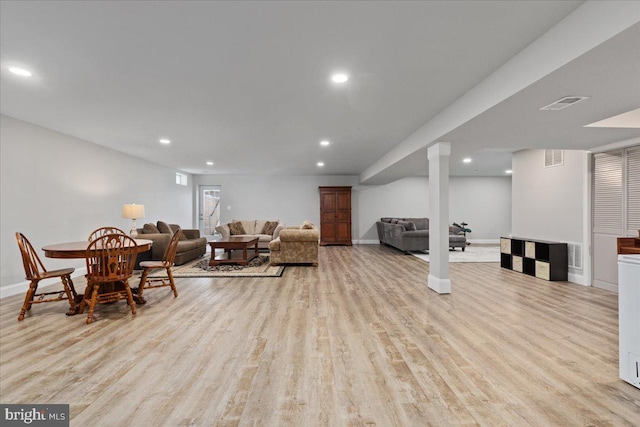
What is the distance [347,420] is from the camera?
167cm

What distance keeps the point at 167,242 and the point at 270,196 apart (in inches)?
191

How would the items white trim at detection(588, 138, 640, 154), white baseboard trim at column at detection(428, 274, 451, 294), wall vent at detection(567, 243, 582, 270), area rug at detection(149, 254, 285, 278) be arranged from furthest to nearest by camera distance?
area rug at detection(149, 254, 285, 278) → wall vent at detection(567, 243, 582, 270) → white baseboard trim at column at detection(428, 274, 451, 294) → white trim at detection(588, 138, 640, 154)

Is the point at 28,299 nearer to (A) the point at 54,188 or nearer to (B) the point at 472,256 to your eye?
(A) the point at 54,188

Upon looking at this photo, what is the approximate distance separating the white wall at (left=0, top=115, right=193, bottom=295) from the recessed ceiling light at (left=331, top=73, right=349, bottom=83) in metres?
4.59

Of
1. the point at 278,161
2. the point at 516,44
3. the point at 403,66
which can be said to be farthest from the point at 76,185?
the point at 516,44

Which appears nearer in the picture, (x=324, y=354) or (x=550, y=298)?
(x=324, y=354)

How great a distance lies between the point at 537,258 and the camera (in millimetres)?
5387

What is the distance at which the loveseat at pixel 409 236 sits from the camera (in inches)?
324

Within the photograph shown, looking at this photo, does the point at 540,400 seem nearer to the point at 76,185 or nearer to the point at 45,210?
the point at 45,210

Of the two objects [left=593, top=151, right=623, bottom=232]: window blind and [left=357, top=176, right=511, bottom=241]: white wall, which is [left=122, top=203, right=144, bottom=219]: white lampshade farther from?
[left=593, top=151, right=623, bottom=232]: window blind

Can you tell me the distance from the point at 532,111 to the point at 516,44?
93 cm

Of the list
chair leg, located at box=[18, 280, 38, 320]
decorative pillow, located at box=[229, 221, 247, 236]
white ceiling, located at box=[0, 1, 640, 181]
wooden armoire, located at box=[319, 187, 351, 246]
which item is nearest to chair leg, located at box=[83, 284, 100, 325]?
chair leg, located at box=[18, 280, 38, 320]

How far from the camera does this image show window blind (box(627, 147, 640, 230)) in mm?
4191

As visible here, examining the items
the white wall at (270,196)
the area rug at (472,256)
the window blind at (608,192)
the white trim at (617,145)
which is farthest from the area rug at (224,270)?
the white trim at (617,145)
